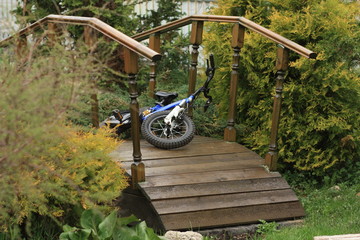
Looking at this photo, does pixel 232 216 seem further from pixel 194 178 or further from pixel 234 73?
pixel 234 73

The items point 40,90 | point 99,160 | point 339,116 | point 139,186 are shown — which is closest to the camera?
point 40,90

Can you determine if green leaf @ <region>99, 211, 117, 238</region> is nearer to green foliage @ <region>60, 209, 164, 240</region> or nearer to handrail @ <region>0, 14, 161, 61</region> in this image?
green foliage @ <region>60, 209, 164, 240</region>

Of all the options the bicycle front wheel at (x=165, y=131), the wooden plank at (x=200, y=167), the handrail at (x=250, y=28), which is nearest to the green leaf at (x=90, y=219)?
the wooden plank at (x=200, y=167)

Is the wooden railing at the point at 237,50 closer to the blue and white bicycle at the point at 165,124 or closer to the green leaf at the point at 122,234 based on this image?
the blue and white bicycle at the point at 165,124

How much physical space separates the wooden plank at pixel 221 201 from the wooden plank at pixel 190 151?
695 mm

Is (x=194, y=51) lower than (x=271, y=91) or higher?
higher

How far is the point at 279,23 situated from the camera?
6.02m

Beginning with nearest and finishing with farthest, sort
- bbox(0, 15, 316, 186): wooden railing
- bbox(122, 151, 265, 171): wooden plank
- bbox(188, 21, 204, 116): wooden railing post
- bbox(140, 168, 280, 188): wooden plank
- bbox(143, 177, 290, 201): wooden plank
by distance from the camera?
bbox(0, 15, 316, 186): wooden railing < bbox(143, 177, 290, 201): wooden plank < bbox(140, 168, 280, 188): wooden plank < bbox(122, 151, 265, 171): wooden plank < bbox(188, 21, 204, 116): wooden railing post

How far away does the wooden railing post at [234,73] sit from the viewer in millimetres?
5582

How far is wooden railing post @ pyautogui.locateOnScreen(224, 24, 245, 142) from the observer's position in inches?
220

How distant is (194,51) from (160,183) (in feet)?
6.02

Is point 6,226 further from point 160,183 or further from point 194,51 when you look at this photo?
point 194,51

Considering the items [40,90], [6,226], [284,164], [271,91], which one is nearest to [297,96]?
[271,91]

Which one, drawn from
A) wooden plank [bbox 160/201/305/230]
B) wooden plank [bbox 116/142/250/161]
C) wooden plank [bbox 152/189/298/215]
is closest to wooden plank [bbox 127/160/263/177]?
wooden plank [bbox 116/142/250/161]
